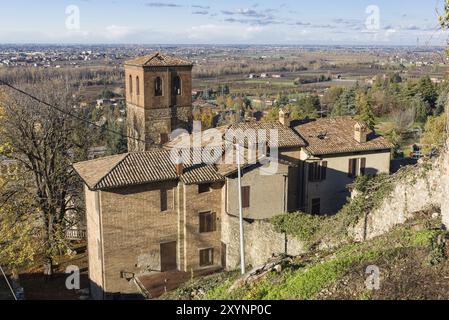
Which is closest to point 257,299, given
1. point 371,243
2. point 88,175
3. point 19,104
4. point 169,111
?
point 371,243

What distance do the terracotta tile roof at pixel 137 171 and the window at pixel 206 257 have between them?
3478 mm

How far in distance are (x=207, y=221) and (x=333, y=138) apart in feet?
32.7

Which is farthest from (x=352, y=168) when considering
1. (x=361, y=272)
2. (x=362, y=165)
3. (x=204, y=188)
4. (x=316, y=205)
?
(x=361, y=272)

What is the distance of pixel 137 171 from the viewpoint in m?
20.2

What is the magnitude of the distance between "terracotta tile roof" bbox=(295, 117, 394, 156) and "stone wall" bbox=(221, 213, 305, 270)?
717 cm

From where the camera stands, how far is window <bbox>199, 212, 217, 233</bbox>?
2164 centimetres

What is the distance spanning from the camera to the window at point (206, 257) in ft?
72.2

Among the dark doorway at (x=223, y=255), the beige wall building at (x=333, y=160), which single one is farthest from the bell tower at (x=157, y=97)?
the dark doorway at (x=223, y=255)

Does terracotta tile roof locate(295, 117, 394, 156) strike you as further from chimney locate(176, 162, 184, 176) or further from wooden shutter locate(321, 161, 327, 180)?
chimney locate(176, 162, 184, 176)

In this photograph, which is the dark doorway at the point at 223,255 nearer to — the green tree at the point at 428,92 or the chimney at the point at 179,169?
the chimney at the point at 179,169

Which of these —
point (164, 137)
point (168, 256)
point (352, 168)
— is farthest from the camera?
point (164, 137)

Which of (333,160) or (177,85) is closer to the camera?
(333,160)

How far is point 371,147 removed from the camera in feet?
90.0

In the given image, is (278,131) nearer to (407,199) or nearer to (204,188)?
(204,188)
